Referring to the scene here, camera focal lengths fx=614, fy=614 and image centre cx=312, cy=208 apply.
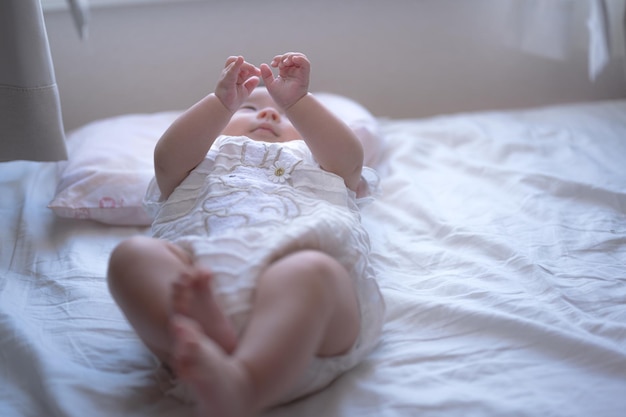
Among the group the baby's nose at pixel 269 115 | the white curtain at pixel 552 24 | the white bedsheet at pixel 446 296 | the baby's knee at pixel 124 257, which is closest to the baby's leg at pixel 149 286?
the baby's knee at pixel 124 257

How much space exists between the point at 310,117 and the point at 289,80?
7cm

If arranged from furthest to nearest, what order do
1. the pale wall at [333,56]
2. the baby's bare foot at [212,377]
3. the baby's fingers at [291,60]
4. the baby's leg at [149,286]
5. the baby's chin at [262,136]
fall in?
the pale wall at [333,56], the baby's chin at [262,136], the baby's fingers at [291,60], the baby's leg at [149,286], the baby's bare foot at [212,377]

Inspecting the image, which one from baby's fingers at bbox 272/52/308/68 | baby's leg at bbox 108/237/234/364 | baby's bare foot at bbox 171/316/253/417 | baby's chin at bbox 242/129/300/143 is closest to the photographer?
baby's bare foot at bbox 171/316/253/417

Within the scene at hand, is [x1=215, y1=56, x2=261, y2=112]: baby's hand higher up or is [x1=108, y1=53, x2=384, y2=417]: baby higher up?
[x1=215, y1=56, x2=261, y2=112]: baby's hand

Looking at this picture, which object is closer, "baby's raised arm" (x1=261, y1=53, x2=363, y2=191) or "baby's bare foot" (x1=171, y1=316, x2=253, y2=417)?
"baby's bare foot" (x1=171, y1=316, x2=253, y2=417)

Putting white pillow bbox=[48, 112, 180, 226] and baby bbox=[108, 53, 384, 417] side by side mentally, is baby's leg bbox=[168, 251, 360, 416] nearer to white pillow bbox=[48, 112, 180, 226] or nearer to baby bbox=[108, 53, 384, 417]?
baby bbox=[108, 53, 384, 417]

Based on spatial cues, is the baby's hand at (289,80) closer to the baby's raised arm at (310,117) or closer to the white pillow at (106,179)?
the baby's raised arm at (310,117)

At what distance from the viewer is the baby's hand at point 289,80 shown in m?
1.01

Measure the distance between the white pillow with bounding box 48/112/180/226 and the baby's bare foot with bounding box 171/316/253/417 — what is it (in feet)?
2.20

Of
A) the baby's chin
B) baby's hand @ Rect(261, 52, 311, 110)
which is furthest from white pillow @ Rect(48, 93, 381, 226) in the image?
baby's hand @ Rect(261, 52, 311, 110)

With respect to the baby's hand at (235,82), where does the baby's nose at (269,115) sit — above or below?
below

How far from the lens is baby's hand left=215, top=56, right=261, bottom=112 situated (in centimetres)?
100

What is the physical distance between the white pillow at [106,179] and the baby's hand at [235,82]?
36 centimetres

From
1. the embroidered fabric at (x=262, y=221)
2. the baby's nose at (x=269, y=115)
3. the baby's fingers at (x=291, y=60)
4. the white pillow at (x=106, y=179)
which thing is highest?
the baby's fingers at (x=291, y=60)
